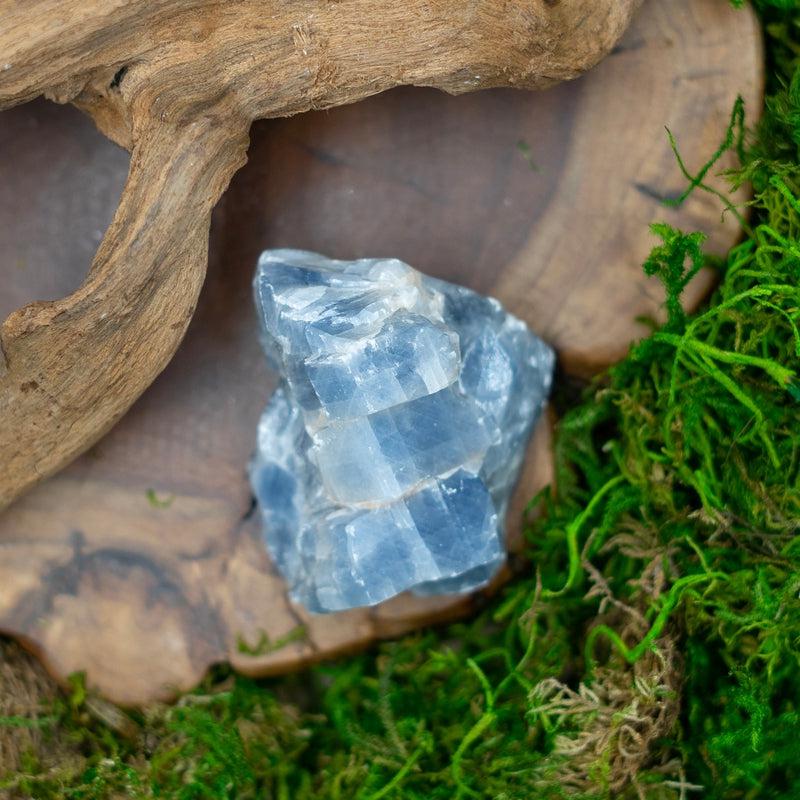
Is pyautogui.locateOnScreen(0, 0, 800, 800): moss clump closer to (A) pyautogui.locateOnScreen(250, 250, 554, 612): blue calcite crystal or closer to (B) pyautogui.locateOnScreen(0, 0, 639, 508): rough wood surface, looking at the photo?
(A) pyautogui.locateOnScreen(250, 250, 554, 612): blue calcite crystal

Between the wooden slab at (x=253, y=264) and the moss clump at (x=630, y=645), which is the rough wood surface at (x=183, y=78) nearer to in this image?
the wooden slab at (x=253, y=264)

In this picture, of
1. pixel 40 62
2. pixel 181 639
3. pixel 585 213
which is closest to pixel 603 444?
pixel 585 213

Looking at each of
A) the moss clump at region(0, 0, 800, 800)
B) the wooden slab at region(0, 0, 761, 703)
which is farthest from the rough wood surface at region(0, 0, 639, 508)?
the moss clump at region(0, 0, 800, 800)

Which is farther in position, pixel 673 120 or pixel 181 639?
pixel 181 639

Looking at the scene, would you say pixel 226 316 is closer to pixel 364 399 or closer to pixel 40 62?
pixel 364 399

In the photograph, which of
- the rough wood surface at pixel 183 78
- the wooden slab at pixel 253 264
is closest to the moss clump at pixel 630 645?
the wooden slab at pixel 253 264

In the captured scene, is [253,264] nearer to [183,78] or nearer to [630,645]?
[183,78]

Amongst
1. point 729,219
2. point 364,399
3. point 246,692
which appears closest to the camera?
point 364,399
